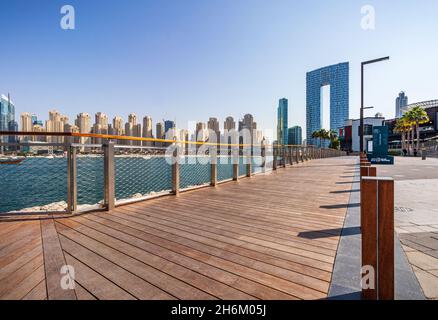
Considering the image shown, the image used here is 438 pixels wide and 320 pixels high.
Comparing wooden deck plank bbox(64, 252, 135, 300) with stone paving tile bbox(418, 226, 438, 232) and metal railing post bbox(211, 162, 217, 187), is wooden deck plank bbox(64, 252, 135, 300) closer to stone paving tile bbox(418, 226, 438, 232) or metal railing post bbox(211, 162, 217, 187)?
stone paving tile bbox(418, 226, 438, 232)

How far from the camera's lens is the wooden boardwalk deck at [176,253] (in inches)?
64.6

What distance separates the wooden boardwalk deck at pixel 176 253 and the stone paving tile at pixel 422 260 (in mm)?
633

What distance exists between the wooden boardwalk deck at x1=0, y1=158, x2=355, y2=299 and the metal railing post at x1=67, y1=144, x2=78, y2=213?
0.27m

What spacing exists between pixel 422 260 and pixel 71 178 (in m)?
4.44

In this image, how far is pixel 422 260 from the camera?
206cm

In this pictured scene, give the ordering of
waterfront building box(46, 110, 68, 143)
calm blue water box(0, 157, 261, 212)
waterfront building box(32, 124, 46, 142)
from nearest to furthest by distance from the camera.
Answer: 1. waterfront building box(32, 124, 46, 142)
2. calm blue water box(0, 157, 261, 212)
3. waterfront building box(46, 110, 68, 143)

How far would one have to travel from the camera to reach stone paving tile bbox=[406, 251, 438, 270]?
76.7 inches

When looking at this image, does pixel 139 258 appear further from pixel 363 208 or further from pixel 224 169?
pixel 224 169

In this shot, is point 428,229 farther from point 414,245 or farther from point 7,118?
point 7,118

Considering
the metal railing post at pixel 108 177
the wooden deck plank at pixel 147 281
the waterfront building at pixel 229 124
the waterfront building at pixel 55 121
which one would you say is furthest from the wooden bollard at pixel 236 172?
the waterfront building at pixel 55 121

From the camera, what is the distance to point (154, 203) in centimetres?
438

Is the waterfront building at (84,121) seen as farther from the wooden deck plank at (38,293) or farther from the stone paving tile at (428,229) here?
the stone paving tile at (428,229)

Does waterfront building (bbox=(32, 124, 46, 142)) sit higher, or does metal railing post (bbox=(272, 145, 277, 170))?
waterfront building (bbox=(32, 124, 46, 142))

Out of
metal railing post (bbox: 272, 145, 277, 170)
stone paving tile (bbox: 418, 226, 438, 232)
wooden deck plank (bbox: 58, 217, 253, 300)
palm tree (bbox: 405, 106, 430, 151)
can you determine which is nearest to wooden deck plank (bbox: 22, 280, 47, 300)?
wooden deck plank (bbox: 58, 217, 253, 300)
